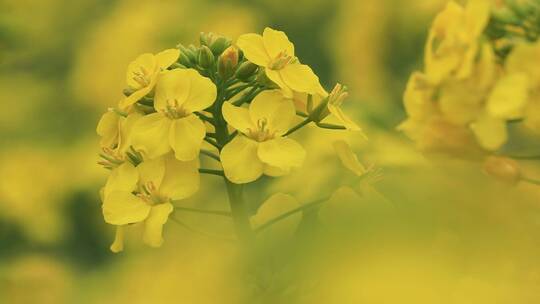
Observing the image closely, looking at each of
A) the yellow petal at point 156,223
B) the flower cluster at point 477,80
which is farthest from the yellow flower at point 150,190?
the flower cluster at point 477,80

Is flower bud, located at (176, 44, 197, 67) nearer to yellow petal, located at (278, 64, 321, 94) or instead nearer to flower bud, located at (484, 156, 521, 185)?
yellow petal, located at (278, 64, 321, 94)

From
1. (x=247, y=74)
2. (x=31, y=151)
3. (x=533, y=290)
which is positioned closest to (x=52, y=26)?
(x=31, y=151)

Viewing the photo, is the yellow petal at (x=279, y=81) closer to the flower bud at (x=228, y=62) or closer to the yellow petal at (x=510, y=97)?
the flower bud at (x=228, y=62)

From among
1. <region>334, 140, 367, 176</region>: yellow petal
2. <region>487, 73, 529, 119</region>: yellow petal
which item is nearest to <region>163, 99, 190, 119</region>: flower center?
<region>334, 140, 367, 176</region>: yellow petal

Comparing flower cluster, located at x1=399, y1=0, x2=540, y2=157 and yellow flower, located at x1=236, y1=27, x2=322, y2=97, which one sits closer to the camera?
flower cluster, located at x1=399, y1=0, x2=540, y2=157

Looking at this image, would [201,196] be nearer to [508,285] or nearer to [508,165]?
[508,165]

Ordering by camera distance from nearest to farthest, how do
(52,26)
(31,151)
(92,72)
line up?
(31,151), (92,72), (52,26)
